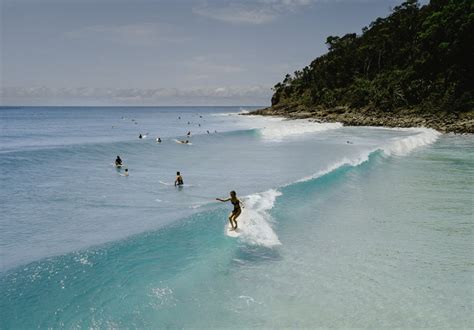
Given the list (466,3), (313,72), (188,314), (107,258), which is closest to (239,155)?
(107,258)

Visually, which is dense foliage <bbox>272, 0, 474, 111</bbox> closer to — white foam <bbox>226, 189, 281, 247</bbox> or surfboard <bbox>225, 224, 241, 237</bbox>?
white foam <bbox>226, 189, 281, 247</bbox>

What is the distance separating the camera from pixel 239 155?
116 ft

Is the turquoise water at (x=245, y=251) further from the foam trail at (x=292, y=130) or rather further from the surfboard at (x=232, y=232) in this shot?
the foam trail at (x=292, y=130)

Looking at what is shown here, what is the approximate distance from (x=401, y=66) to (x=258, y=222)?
249 ft

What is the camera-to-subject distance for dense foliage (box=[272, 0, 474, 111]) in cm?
5562

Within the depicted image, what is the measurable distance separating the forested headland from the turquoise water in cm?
3684

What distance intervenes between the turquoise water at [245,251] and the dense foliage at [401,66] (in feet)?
131

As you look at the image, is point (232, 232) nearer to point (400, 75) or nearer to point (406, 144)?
point (406, 144)

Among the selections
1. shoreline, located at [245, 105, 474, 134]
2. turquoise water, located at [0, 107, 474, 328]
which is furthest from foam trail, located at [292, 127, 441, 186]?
shoreline, located at [245, 105, 474, 134]

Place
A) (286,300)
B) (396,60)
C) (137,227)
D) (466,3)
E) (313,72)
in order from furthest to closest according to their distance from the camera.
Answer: (313,72), (396,60), (466,3), (137,227), (286,300)

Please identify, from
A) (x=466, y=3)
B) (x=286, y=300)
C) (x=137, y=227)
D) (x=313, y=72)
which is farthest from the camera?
(x=313, y=72)

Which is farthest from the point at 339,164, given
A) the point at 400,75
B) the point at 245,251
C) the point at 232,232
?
the point at 400,75

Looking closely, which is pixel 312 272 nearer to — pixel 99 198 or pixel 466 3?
pixel 99 198

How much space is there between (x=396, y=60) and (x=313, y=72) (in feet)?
100
